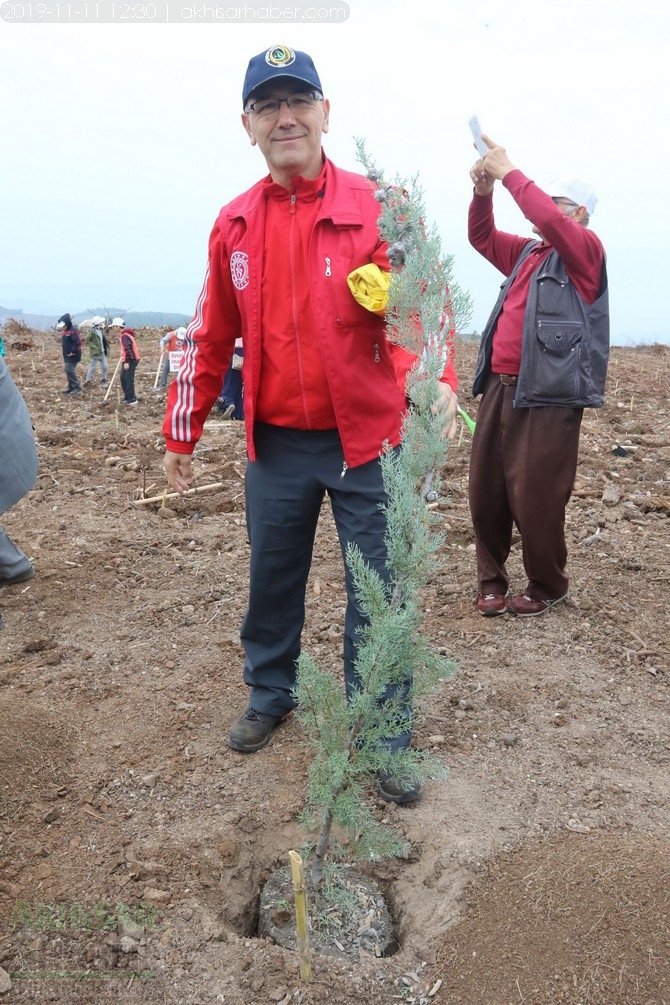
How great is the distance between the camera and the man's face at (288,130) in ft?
7.09

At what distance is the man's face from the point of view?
2.16m

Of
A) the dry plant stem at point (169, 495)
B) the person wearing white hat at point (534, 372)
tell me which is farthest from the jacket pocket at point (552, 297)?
the dry plant stem at point (169, 495)

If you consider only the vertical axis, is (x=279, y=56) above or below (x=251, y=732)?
above

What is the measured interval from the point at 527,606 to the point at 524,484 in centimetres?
71

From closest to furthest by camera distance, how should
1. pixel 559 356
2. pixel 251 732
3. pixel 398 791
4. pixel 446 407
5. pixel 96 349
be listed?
pixel 446 407
pixel 398 791
pixel 251 732
pixel 559 356
pixel 96 349

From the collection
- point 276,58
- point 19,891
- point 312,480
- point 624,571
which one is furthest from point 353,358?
point 624,571

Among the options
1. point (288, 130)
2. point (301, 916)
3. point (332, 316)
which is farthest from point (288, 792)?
point (288, 130)

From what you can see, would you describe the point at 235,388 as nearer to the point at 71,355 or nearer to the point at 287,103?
the point at 287,103

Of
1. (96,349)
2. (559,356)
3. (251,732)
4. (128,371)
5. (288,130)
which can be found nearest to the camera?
(288,130)

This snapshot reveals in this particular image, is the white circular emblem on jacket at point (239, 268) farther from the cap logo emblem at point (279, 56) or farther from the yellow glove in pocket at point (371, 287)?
the cap logo emblem at point (279, 56)

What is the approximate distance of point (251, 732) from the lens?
9.64 feet

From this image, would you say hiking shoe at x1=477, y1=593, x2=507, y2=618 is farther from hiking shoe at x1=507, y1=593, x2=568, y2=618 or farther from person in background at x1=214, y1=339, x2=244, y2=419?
person in background at x1=214, y1=339, x2=244, y2=419

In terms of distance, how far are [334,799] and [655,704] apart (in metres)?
1.86

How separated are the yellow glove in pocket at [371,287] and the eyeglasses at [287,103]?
51cm
